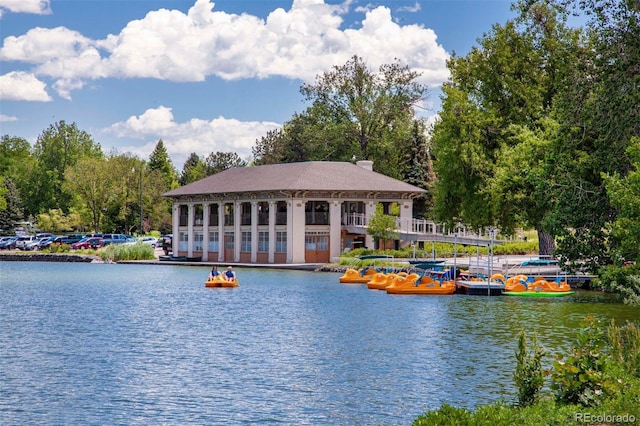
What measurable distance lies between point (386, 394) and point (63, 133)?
130464 mm

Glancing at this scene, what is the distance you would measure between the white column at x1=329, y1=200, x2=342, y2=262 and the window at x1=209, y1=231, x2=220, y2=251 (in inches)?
519

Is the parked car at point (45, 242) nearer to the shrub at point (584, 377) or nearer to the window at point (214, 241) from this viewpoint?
the window at point (214, 241)

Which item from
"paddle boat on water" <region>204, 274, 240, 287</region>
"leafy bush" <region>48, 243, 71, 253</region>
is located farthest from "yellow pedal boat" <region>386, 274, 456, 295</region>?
"leafy bush" <region>48, 243, 71, 253</region>

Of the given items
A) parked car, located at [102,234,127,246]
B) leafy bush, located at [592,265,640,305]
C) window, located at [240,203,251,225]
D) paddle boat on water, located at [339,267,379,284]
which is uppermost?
window, located at [240,203,251,225]

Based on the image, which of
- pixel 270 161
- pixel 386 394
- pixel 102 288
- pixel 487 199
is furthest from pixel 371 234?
pixel 386 394

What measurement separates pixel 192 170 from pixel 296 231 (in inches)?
2699

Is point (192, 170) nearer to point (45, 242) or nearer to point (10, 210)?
point (10, 210)

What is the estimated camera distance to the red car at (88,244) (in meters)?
103

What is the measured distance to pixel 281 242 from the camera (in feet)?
271

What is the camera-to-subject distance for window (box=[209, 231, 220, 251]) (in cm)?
8938

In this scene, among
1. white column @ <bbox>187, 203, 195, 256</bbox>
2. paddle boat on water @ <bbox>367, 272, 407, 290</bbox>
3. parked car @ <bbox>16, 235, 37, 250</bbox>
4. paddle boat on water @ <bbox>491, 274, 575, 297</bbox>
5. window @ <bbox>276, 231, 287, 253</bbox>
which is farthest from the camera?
parked car @ <bbox>16, 235, 37, 250</bbox>

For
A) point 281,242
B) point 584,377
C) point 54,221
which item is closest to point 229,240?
point 281,242

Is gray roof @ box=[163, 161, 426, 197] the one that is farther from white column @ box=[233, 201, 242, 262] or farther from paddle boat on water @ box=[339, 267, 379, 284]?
paddle boat on water @ box=[339, 267, 379, 284]

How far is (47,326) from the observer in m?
37.6
